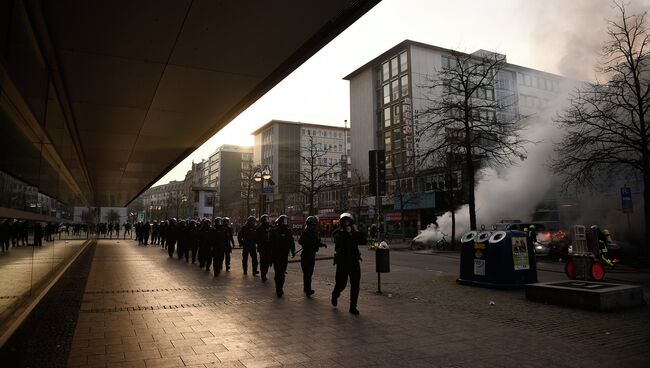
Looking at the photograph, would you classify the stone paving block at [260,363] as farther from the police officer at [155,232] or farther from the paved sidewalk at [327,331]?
the police officer at [155,232]

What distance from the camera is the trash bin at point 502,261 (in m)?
9.78

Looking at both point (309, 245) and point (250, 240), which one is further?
point (250, 240)

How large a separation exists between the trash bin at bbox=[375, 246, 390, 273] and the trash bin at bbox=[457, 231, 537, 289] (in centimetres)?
267

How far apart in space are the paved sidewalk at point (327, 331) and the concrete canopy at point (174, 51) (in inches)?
149

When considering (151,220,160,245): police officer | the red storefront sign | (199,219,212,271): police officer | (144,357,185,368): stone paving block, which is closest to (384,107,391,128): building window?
the red storefront sign

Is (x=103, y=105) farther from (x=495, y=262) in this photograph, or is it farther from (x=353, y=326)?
(x=495, y=262)

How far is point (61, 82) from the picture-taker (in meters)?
6.79

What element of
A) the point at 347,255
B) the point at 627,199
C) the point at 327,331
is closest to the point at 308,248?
the point at 347,255

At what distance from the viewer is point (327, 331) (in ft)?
18.6

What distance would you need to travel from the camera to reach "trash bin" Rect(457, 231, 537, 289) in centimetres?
978

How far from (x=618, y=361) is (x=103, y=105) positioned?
30.0ft

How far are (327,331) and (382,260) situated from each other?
368cm

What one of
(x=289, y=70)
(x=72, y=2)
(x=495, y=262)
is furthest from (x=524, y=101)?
(x=72, y=2)

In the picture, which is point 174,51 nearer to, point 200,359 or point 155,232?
point 200,359
